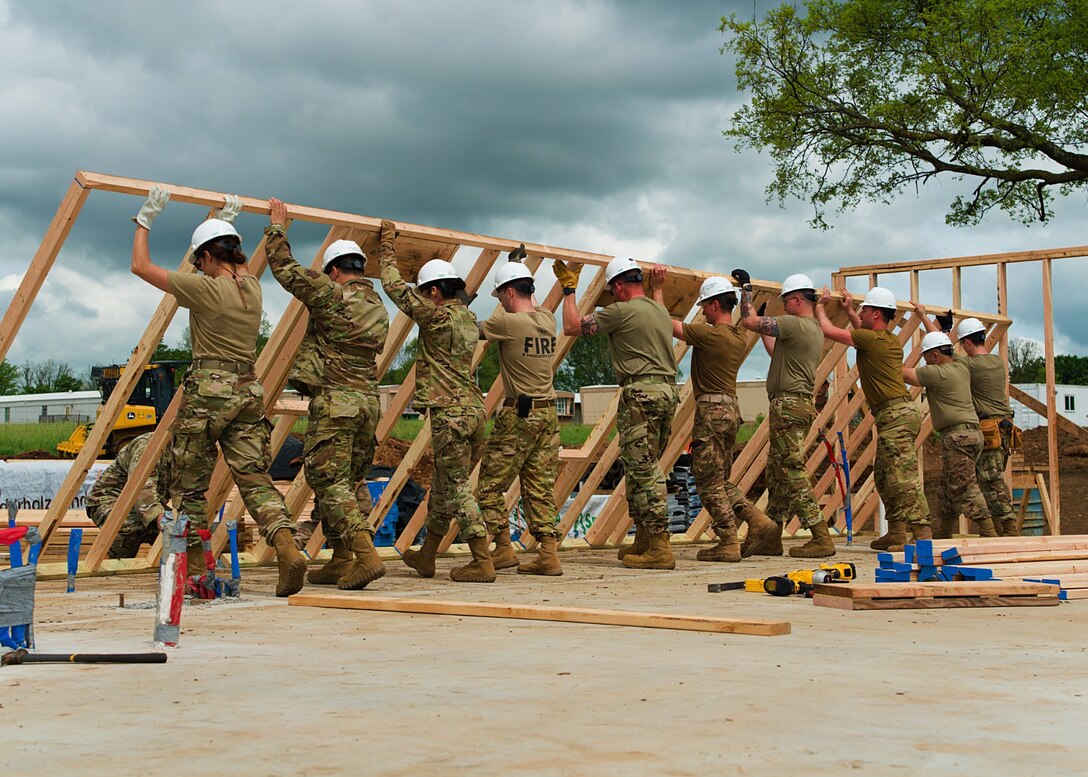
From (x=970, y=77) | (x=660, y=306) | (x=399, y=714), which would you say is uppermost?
(x=970, y=77)

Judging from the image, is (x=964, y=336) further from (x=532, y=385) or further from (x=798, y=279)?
(x=532, y=385)

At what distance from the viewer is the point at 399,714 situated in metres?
3.71

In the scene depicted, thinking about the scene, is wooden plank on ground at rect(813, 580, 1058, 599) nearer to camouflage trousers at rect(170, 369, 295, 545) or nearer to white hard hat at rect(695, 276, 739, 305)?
camouflage trousers at rect(170, 369, 295, 545)

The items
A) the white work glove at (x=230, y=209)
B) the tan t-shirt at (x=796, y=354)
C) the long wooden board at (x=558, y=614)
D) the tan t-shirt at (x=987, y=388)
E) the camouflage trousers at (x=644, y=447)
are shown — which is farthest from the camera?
the tan t-shirt at (x=987, y=388)

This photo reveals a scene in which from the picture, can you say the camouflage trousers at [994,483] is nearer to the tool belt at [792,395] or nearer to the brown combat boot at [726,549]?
the tool belt at [792,395]

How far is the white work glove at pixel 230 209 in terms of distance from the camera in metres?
7.46

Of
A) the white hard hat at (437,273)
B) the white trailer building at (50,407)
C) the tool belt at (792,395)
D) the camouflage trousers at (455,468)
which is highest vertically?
the white trailer building at (50,407)

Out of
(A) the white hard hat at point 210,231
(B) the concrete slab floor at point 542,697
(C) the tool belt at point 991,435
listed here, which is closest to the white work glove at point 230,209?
(A) the white hard hat at point 210,231

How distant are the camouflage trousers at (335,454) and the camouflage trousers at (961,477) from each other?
7.08 metres

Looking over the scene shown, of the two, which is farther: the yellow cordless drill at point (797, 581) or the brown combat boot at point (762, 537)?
the brown combat boot at point (762, 537)

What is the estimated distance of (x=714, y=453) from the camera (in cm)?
1006

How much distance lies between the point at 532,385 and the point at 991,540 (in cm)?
338

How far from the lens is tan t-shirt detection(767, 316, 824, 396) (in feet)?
35.0

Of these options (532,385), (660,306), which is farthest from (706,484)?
(532,385)
